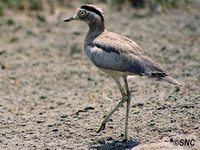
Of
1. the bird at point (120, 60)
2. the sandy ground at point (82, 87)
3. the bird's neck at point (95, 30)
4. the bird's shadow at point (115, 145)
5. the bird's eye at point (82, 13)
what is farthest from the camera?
the bird's eye at point (82, 13)

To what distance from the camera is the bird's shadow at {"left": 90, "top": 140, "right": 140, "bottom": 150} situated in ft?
20.8

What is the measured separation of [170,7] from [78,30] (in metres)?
2.30

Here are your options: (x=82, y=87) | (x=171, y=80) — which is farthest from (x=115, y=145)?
(x=82, y=87)

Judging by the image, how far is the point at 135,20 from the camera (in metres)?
12.8

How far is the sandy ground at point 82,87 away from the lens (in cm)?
669

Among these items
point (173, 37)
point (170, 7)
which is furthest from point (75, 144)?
point (170, 7)

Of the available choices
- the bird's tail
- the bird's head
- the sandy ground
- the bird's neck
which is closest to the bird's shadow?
the sandy ground

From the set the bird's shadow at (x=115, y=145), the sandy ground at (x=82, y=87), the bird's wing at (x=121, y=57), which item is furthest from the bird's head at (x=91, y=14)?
the bird's shadow at (x=115, y=145)

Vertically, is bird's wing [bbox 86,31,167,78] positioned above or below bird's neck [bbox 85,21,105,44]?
below

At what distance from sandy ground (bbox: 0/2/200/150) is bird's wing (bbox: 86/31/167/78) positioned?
59 centimetres

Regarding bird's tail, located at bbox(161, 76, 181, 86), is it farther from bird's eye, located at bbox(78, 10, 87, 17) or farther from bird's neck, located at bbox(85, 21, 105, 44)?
bird's eye, located at bbox(78, 10, 87, 17)

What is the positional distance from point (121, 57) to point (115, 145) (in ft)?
2.77

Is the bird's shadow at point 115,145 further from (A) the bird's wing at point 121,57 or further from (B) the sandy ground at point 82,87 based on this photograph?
(A) the bird's wing at point 121,57

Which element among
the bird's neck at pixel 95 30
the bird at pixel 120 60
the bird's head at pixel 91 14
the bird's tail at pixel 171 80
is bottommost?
the bird's tail at pixel 171 80
